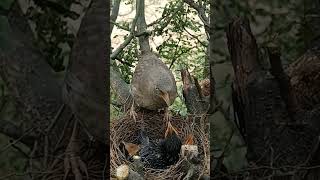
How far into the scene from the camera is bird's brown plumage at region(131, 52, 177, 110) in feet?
6.22

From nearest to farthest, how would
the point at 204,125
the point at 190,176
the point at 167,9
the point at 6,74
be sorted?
the point at 6,74, the point at 190,176, the point at 204,125, the point at 167,9

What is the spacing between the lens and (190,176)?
1743 mm

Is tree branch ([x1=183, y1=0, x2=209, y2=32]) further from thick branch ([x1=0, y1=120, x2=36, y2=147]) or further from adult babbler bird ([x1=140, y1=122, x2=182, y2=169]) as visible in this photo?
thick branch ([x1=0, y1=120, x2=36, y2=147])

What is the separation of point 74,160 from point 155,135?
0.54m

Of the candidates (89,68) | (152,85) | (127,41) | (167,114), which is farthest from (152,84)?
(89,68)

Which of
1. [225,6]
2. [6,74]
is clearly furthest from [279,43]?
[6,74]

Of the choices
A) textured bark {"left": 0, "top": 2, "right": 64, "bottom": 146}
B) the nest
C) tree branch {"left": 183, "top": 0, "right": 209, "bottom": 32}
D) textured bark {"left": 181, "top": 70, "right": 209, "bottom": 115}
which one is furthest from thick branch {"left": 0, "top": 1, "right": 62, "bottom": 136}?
tree branch {"left": 183, "top": 0, "right": 209, "bottom": 32}

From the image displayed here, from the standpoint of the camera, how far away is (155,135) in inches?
76.1

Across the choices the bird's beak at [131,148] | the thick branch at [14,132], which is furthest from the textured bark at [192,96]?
the thick branch at [14,132]

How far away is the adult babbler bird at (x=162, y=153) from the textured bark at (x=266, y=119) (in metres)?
0.41

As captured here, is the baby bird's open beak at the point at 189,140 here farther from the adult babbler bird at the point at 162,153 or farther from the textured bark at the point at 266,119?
the textured bark at the point at 266,119

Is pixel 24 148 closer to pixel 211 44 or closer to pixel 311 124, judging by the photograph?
pixel 211 44

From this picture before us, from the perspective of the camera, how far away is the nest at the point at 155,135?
69.7 inches

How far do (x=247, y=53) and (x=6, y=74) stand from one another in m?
0.75
